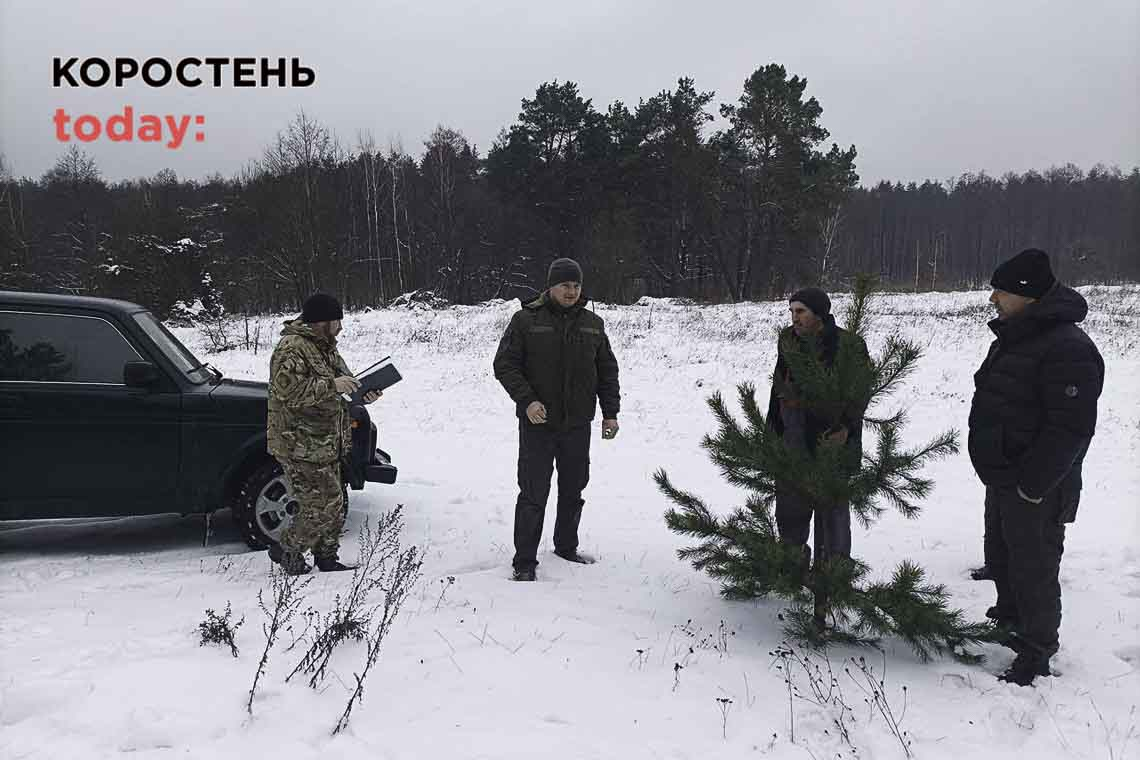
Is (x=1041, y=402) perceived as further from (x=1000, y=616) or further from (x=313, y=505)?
(x=313, y=505)

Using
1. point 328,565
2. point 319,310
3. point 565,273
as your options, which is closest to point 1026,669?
point 565,273

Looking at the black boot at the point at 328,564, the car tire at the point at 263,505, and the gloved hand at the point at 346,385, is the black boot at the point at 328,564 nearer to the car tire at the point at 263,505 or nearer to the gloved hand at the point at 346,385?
the car tire at the point at 263,505

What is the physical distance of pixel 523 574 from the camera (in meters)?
4.38

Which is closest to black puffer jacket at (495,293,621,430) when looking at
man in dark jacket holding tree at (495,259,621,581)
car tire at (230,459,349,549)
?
man in dark jacket holding tree at (495,259,621,581)

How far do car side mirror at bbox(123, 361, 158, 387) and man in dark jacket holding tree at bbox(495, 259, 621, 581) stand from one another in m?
2.36

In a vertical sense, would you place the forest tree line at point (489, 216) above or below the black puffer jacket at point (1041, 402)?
above

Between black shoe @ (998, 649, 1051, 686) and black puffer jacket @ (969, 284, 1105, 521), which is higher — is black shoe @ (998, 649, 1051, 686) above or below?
below

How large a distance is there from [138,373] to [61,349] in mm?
617

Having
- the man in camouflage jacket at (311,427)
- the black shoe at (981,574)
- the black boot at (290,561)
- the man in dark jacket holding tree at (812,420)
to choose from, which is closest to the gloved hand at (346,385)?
the man in camouflage jacket at (311,427)

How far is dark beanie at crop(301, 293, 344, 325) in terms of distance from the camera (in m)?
4.22

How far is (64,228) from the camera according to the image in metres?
40.7

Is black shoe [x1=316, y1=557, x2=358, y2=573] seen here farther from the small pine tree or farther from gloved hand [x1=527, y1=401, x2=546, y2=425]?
the small pine tree

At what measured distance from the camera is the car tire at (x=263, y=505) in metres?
4.80

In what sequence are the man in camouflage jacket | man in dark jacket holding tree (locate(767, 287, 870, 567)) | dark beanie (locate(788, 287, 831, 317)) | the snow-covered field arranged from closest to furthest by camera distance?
the snow-covered field
man in dark jacket holding tree (locate(767, 287, 870, 567))
dark beanie (locate(788, 287, 831, 317))
the man in camouflage jacket
